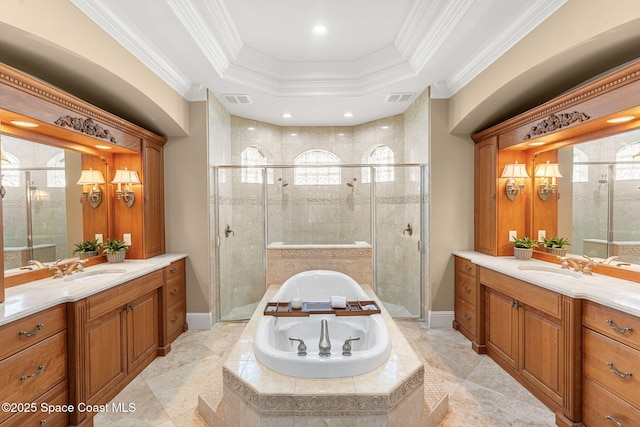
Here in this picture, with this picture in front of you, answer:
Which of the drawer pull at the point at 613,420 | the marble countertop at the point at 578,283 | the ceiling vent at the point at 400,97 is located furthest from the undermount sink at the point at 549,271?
the ceiling vent at the point at 400,97

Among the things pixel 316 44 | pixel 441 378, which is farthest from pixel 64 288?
pixel 316 44

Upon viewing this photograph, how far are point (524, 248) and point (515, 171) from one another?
760 millimetres

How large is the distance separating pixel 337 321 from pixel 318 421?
1116mm

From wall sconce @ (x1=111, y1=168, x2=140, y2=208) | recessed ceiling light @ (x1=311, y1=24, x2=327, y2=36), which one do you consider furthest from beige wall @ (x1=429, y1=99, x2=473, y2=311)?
wall sconce @ (x1=111, y1=168, x2=140, y2=208)

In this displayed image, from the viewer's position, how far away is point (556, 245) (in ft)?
8.96

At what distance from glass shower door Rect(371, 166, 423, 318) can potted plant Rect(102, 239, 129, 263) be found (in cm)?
276

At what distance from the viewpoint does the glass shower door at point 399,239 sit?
377cm

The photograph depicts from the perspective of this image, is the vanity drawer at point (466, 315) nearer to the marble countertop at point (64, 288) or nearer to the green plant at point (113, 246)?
the marble countertop at point (64, 288)

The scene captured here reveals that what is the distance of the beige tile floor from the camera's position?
6.39 ft

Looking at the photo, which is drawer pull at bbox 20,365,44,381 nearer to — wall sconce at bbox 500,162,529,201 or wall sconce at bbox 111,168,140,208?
wall sconce at bbox 111,168,140,208

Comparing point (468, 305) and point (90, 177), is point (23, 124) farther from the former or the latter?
point (468, 305)

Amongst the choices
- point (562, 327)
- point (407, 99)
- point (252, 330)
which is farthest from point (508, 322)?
point (407, 99)

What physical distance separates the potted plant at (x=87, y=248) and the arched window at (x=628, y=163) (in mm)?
4299

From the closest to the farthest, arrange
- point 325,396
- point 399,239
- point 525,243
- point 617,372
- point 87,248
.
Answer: point 325,396 → point 617,372 → point 87,248 → point 525,243 → point 399,239
